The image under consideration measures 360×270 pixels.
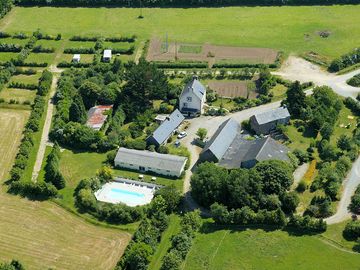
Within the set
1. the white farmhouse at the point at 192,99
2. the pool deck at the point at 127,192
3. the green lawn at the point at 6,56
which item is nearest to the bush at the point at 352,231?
the pool deck at the point at 127,192

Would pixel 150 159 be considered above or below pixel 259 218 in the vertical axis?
below

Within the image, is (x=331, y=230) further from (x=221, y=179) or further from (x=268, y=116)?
(x=268, y=116)

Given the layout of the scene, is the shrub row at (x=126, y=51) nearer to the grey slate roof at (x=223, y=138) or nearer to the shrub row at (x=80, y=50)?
the shrub row at (x=80, y=50)

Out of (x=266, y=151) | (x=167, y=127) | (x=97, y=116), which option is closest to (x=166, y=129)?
(x=167, y=127)

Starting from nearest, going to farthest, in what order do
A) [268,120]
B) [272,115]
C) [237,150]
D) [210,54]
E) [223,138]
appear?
1. [237,150]
2. [223,138]
3. [268,120]
4. [272,115]
5. [210,54]

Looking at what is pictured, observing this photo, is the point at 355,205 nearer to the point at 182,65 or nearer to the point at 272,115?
the point at 272,115

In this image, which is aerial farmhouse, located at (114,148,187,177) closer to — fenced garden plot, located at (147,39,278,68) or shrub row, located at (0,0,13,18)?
fenced garden plot, located at (147,39,278,68)
